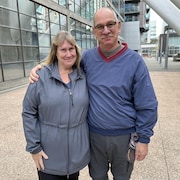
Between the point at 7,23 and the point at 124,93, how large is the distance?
31.3 feet

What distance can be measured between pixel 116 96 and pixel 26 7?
10837 millimetres

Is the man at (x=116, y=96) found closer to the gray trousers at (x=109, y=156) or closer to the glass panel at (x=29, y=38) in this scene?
the gray trousers at (x=109, y=156)

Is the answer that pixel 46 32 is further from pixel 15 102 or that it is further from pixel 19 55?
pixel 15 102

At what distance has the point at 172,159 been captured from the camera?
126 inches

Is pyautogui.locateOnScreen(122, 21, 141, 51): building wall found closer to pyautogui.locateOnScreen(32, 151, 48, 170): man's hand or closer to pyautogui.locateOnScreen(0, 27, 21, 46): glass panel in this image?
pyautogui.locateOnScreen(0, 27, 21, 46): glass panel

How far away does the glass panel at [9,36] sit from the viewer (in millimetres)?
9301

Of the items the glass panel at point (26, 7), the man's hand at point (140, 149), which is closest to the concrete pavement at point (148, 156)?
the man's hand at point (140, 149)

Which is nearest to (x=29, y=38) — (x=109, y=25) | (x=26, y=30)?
(x=26, y=30)

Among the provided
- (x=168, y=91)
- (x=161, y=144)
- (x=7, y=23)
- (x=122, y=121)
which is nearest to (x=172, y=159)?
(x=161, y=144)

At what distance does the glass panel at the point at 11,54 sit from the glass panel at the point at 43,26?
2.56 meters

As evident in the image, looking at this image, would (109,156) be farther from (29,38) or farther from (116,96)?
(29,38)

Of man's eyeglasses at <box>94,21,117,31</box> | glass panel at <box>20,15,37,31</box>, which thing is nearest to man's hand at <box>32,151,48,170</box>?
man's eyeglasses at <box>94,21,117,31</box>

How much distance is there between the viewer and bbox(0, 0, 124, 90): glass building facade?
9422 millimetres

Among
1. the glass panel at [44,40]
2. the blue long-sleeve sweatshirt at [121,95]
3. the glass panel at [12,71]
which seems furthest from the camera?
the glass panel at [44,40]
